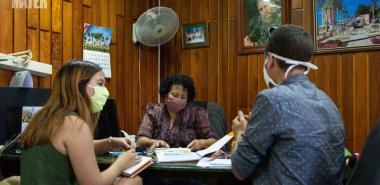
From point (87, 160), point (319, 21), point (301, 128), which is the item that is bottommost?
point (87, 160)

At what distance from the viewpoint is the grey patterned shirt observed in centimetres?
154

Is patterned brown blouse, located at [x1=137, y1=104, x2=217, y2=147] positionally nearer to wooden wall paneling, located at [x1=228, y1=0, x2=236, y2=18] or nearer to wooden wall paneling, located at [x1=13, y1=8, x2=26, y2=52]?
wooden wall paneling, located at [x1=13, y1=8, x2=26, y2=52]

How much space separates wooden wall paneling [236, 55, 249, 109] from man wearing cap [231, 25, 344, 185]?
220cm

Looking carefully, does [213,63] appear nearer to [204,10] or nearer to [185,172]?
[204,10]

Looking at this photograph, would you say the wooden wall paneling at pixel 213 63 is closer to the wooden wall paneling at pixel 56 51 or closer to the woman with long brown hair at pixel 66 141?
the wooden wall paneling at pixel 56 51

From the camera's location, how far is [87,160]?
5.59ft

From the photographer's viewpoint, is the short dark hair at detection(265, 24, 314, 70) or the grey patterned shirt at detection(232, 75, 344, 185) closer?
the grey patterned shirt at detection(232, 75, 344, 185)

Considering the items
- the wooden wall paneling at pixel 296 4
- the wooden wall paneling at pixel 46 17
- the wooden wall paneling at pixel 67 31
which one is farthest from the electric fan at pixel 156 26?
the wooden wall paneling at pixel 296 4

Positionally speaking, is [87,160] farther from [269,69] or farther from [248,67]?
[248,67]

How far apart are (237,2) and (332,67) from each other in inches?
42.5

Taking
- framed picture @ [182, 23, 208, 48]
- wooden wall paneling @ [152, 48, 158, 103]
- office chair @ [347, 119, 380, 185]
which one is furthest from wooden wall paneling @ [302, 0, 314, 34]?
office chair @ [347, 119, 380, 185]

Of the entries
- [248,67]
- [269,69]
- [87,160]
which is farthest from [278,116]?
[248,67]

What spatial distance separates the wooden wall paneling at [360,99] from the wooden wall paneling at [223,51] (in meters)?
1.19

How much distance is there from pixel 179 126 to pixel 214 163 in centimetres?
107
